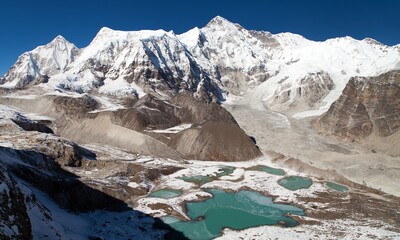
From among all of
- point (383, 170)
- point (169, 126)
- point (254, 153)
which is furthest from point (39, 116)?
point (383, 170)

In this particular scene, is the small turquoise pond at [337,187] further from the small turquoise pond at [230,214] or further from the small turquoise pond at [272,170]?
the small turquoise pond at [230,214]

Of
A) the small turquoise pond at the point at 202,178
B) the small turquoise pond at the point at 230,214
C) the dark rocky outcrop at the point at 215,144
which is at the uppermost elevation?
the dark rocky outcrop at the point at 215,144

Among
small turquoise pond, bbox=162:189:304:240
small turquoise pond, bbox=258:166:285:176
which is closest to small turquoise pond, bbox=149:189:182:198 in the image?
small turquoise pond, bbox=162:189:304:240

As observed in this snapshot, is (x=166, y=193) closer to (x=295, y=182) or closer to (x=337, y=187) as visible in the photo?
(x=295, y=182)

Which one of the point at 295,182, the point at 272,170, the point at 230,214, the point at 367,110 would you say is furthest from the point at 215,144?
the point at 367,110

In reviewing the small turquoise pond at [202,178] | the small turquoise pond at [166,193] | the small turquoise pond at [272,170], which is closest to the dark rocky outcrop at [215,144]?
the small turquoise pond at [272,170]
